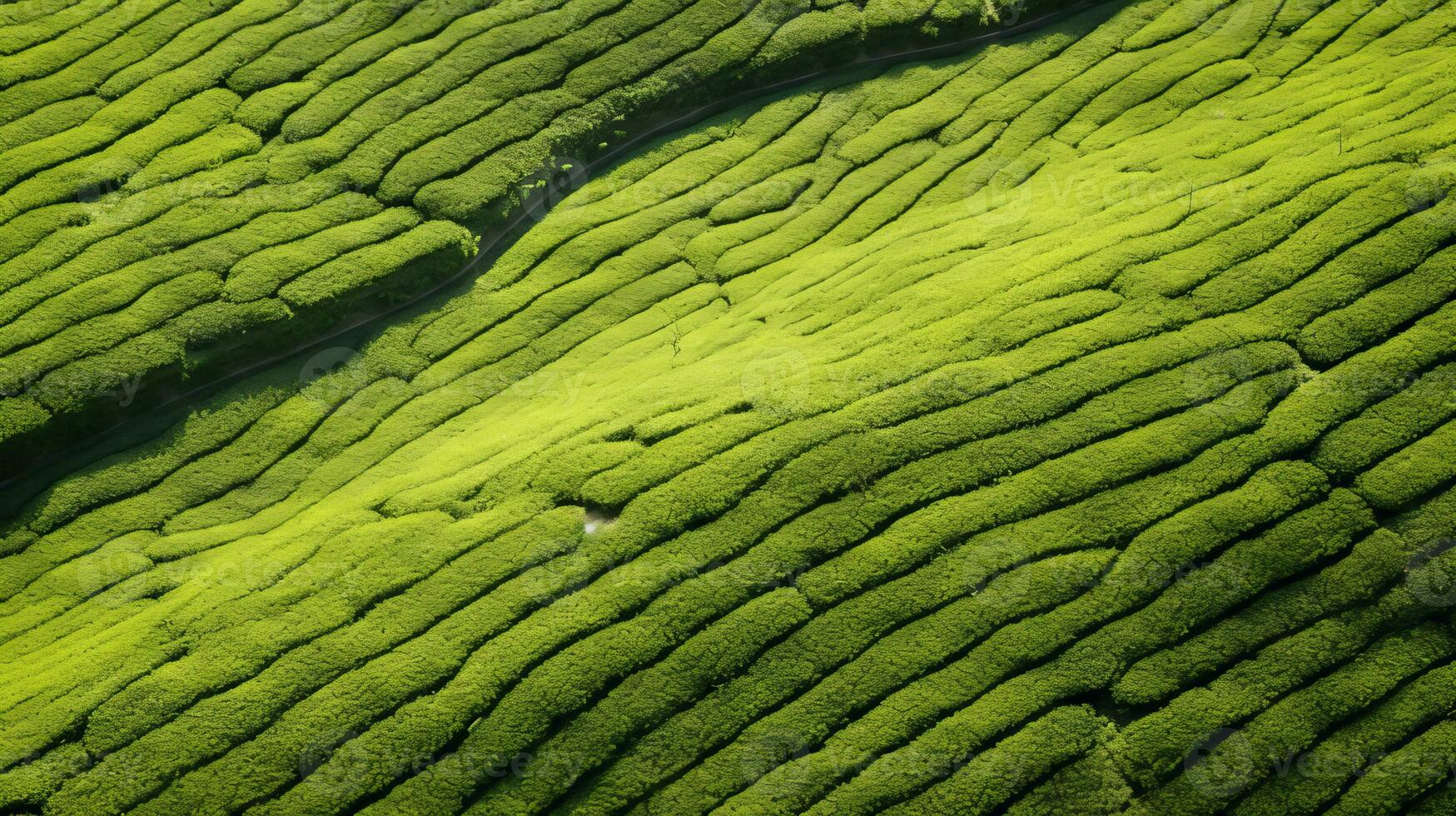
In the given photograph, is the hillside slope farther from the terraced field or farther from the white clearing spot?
the white clearing spot

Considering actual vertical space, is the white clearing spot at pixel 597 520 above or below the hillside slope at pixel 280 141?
below

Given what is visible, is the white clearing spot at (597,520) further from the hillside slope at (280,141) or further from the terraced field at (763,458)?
the hillside slope at (280,141)

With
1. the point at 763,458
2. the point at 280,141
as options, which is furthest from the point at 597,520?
the point at 280,141

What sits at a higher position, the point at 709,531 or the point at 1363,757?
the point at 709,531

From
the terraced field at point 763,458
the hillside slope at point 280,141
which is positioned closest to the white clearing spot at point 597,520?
the terraced field at point 763,458

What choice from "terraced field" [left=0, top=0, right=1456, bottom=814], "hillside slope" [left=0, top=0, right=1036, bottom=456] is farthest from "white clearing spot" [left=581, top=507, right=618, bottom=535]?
"hillside slope" [left=0, top=0, right=1036, bottom=456]

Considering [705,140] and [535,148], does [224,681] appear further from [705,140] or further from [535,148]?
[705,140]

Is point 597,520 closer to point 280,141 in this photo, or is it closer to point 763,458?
point 763,458

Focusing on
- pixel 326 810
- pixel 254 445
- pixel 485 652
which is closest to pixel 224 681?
pixel 326 810
